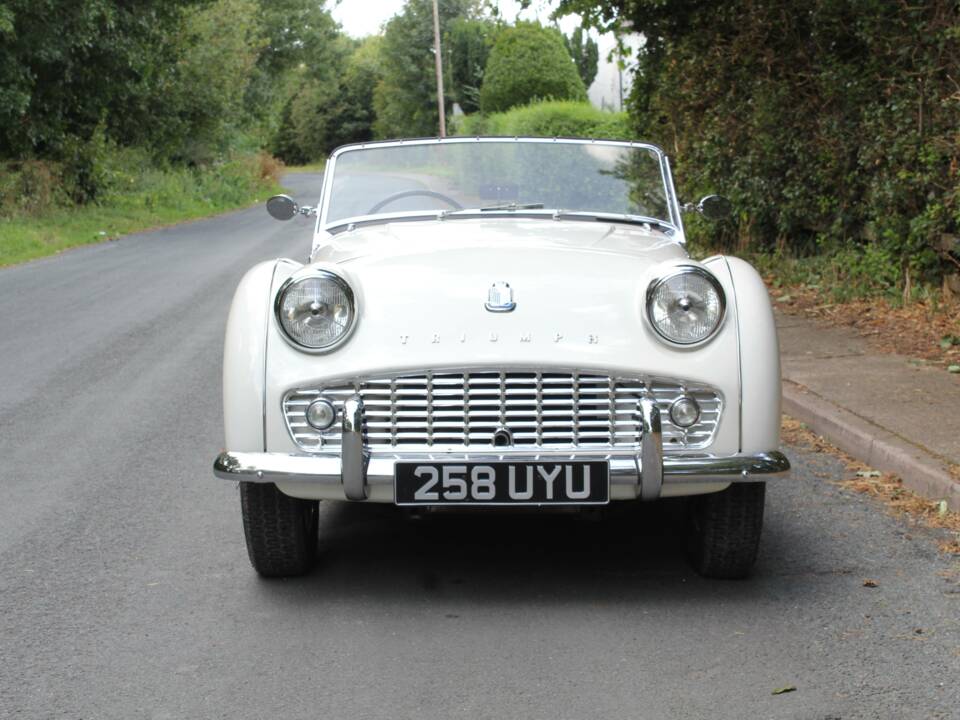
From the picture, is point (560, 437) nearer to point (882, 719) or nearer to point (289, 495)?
point (289, 495)

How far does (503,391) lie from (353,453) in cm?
50

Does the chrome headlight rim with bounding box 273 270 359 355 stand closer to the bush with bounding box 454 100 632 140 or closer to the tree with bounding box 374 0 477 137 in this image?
the bush with bounding box 454 100 632 140

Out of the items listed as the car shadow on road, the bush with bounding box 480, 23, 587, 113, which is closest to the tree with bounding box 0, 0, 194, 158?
the bush with bounding box 480, 23, 587, 113

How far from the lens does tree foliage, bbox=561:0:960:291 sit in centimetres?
904

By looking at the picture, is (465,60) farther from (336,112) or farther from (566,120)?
(566,120)

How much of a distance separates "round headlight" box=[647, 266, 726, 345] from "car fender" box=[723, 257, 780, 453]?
10 cm

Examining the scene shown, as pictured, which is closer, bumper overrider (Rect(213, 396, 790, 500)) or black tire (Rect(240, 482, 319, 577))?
bumper overrider (Rect(213, 396, 790, 500))

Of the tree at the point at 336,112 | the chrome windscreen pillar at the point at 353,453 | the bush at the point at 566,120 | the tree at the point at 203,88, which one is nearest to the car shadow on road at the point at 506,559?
the chrome windscreen pillar at the point at 353,453

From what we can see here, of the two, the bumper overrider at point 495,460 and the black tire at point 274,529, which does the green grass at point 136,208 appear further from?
the bumper overrider at point 495,460

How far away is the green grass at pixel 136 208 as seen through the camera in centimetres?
2116

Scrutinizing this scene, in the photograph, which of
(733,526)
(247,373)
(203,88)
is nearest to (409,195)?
(247,373)

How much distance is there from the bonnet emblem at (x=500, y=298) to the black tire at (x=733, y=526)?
93 centimetres

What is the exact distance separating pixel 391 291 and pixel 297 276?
30 centimetres

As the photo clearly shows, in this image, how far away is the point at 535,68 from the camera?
43375mm
